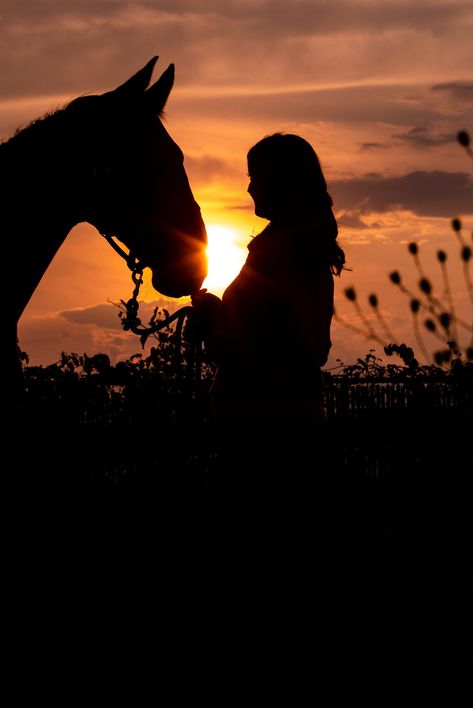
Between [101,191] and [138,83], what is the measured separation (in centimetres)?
51

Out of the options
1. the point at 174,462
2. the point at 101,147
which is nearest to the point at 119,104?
the point at 101,147

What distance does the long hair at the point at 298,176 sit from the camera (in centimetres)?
381

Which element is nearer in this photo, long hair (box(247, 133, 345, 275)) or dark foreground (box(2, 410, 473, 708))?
dark foreground (box(2, 410, 473, 708))

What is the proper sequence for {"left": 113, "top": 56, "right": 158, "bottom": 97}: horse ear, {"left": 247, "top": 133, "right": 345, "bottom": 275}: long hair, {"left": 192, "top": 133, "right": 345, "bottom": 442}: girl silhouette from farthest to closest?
{"left": 113, "top": 56, "right": 158, "bottom": 97}: horse ear, {"left": 247, "top": 133, "right": 345, "bottom": 275}: long hair, {"left": 192, "top": 133, "right": 345, "bottom": 442}: girl silhouette

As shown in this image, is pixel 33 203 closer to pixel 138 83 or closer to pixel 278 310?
pixel 138 83

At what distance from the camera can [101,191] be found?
417 centimetres

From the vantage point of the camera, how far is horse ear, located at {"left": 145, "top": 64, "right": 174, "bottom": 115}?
4.14 metres

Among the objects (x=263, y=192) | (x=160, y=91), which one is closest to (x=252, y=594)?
(x=263, y=192)

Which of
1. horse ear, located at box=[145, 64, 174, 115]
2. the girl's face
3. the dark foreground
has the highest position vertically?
horse ear, located at box=[145, 64, 174, 115]

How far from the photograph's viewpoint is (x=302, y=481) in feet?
12.2

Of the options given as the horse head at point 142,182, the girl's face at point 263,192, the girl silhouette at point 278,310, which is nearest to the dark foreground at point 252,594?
the girl silhouette at point 278,310

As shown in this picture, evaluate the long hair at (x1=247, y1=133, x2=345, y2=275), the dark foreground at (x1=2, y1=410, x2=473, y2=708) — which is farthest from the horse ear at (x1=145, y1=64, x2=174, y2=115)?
the dark foreground at (x1=2, y1=410, x2=473, y2=708)

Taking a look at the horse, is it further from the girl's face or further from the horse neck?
the girl's face

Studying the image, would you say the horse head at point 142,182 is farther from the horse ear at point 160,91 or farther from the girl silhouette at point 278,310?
the girl silhouette at point 278,310
